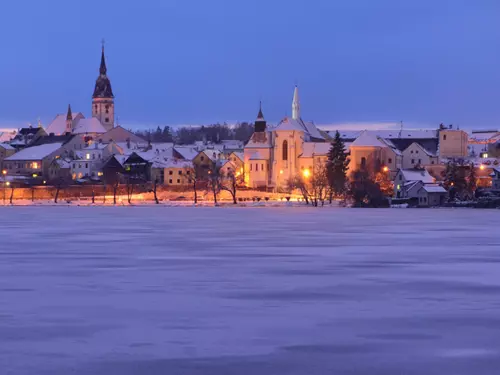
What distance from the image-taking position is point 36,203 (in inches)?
2832

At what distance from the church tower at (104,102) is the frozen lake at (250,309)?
427ft

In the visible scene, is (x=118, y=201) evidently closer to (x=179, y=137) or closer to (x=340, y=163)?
(x=340, y=163)

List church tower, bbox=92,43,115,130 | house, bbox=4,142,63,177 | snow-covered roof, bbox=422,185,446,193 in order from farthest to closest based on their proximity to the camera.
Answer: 1. church tower, bbox=92,43,115,130
2. house, bbox=4,142,63,177
3. snow-covered roof, bbox=422,185,446,193

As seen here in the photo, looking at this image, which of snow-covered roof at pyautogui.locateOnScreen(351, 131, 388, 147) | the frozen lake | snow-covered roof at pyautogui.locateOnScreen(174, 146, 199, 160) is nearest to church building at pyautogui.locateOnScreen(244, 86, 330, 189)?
snow-covered roof at pyautogui.locateOnScreen(351, 131, 388, 147)

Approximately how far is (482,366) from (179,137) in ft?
593

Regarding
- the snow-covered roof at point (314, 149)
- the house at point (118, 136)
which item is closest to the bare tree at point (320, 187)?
the snow-covered roof at point (314, 149)

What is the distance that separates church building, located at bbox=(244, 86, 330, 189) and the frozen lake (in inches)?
2641

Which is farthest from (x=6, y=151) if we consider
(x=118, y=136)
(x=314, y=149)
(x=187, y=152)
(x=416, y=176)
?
(x=416, y=176)

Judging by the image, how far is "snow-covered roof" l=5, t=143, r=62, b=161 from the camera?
106625 mm

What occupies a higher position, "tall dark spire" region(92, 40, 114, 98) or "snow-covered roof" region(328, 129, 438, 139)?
"tall dark spire" region(92, 40, 114, 98)

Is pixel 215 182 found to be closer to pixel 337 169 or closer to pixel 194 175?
pixel 337 169

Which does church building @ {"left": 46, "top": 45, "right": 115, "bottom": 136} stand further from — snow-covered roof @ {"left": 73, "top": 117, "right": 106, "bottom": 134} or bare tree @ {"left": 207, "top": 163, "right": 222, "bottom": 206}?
bare tree @ {"left": 207, "top": 163, "right": 222, "bottom": 206}

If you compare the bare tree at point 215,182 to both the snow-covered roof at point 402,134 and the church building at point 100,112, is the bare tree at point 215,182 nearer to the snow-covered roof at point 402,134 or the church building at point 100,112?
the snow-covered roof at point 402,134

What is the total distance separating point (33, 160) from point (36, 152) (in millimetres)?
2459
